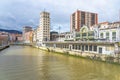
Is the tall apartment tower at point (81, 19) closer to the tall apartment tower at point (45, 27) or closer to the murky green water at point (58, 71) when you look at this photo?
the tall apartment tower at point (45, 27)

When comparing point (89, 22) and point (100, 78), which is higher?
point (89, 22)

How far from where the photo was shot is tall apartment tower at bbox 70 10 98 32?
15641 cm

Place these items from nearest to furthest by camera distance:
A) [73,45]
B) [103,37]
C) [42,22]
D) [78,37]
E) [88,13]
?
1. [103,37]
2. [73,45]
3. [78,37]
4. [42,22]
5. [88,13]

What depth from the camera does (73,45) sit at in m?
66.3

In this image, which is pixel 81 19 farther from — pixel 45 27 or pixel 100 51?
pixel 100 51

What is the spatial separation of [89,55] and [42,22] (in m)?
103

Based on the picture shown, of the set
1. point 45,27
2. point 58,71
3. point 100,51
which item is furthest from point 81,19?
point 58,71

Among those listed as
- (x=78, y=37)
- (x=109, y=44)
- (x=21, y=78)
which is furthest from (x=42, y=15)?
(x=21, y=78)

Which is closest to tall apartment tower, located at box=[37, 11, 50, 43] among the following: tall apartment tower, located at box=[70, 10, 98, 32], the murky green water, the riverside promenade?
tall apartment tower, located at box=[70, 10, 98, 32]

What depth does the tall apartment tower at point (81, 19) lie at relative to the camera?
156413mm

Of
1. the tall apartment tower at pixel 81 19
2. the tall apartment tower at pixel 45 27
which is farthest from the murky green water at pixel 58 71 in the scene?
the tall apartment tower at pixel 81 19

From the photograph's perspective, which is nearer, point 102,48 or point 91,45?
point 102,48

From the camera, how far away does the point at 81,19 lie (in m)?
158

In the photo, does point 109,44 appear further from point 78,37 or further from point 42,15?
point 42,15
